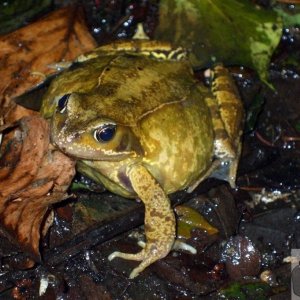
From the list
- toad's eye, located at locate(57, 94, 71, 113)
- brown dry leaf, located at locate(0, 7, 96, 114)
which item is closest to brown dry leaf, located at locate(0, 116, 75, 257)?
toad's eye, located at locate(57, 94, 71, 113)

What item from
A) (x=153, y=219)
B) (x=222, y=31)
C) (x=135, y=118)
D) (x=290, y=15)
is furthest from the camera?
(x=290, y=15)

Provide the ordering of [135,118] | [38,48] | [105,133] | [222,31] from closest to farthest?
[105,133] < [135,118] < [38,48] < [222,31]

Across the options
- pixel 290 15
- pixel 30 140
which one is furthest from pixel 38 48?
pixel 290 15

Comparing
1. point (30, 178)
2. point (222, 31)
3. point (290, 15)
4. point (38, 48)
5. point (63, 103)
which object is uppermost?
point (63, 103)

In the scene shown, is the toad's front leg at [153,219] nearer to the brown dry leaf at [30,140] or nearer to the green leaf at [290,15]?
the brown dry leaf at [30,140]

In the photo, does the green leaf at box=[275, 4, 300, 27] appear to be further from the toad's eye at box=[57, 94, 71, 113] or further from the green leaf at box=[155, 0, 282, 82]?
the toad's eye at box=[57, 94, 71, 113]

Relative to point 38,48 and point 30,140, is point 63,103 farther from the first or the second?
point 38,48

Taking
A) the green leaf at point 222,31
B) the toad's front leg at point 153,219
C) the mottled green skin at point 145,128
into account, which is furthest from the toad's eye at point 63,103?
the green leaf at point 222,31
